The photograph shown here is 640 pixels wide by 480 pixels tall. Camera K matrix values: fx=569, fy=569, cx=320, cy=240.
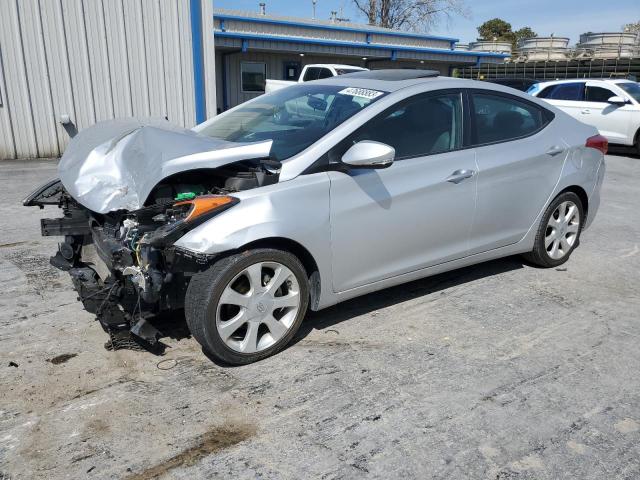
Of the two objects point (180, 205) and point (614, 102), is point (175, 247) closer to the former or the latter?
point (180, 205)

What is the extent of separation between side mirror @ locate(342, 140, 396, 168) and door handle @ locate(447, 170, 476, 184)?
784 mm

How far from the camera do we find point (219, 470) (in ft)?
8.48

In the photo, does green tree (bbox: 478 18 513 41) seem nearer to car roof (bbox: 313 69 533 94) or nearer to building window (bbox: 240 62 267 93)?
building window (bbox: 240 62 267 93)

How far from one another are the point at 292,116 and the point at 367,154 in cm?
101

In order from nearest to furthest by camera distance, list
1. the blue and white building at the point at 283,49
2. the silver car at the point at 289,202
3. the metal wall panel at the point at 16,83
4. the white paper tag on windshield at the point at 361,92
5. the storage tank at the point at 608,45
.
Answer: the silver car at the point at 289,202 < the white paper tag on windshield at the point at 361,92 < the metal wall panel at the point at 16,83 < the blue and white building at the point at 283,49 < the storage tank at the point at 608,45

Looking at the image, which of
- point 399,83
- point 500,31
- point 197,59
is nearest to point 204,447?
point 399,83

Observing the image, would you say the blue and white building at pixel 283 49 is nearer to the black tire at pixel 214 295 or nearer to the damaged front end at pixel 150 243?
the damaged front end at pixel 150 243

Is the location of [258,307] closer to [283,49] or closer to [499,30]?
[283,49]

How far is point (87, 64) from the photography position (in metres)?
11.0

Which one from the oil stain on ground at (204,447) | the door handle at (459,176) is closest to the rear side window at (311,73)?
the door handle at (459,176)

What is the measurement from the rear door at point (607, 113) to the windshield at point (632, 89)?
0.28 metres

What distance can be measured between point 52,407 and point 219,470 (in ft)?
3.54

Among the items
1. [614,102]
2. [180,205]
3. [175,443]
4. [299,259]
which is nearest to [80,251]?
[180,205]

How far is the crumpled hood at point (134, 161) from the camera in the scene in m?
3.40
